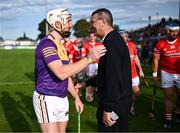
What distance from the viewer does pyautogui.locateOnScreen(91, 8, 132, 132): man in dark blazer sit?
504 centimetres

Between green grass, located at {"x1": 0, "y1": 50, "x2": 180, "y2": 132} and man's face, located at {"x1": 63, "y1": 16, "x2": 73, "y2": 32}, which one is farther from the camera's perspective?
green grass, located at {"x1": 0, "y1": 50, "x2": 180, "y2": 132}

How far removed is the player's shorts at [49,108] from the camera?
554 centimetres

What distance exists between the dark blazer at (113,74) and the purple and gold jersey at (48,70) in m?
0.56

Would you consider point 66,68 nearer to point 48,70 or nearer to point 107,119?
point 48,70

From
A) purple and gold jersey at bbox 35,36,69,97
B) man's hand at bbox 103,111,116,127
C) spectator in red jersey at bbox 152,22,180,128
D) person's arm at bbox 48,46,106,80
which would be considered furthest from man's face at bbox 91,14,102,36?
spectator in red jersey at bbox 152,22,180,128

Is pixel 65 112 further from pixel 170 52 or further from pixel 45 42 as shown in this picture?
pixel 170 52

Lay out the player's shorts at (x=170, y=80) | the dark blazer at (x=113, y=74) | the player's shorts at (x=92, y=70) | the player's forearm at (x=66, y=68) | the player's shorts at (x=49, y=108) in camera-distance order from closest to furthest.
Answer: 1. the dark blazer at (x=113, y=74)
2. the player's forearm at (x=66, y=68)
3. the player's shorts at (x=49, y=108)
4. the player's shorts at (x=170, y=80)
5. the player's shorts at (x=92, y=70)

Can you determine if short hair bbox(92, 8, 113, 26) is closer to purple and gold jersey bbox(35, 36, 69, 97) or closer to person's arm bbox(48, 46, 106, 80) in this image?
person's arm bbox(48, 46, 106, 80)

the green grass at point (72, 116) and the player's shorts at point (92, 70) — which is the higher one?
the player's shorts at point (92, 70)

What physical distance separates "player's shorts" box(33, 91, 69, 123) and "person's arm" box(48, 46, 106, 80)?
47 centimetres

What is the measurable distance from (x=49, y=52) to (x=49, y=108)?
76cm

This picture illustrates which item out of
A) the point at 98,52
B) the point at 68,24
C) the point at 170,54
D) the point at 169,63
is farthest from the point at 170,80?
the point at 98,52

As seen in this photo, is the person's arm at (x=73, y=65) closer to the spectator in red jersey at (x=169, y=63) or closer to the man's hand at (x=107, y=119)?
the man's hand at (x=107, y=119)

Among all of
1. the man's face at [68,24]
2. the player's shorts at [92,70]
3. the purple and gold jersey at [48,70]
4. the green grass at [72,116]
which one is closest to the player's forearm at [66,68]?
the purple and gold jersey at [48,70]
